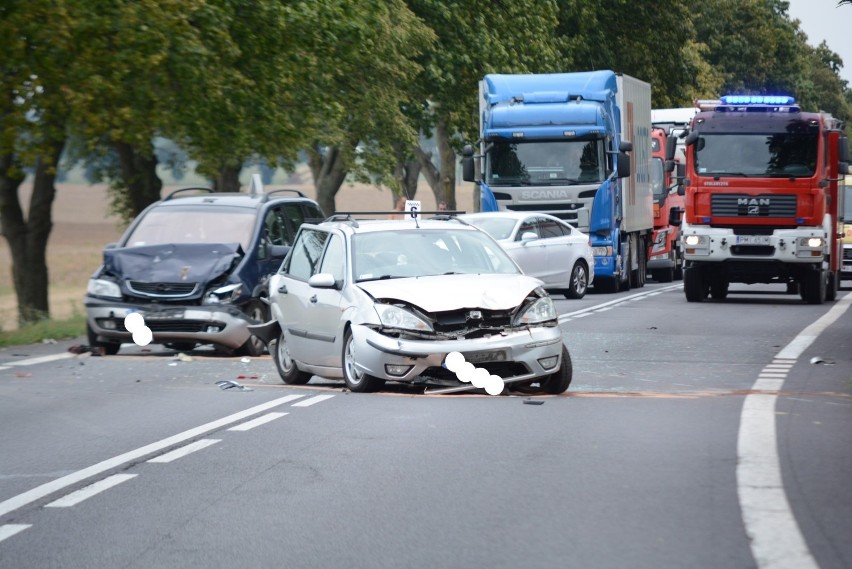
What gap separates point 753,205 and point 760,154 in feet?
2.77

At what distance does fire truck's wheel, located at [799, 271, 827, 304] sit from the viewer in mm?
28344

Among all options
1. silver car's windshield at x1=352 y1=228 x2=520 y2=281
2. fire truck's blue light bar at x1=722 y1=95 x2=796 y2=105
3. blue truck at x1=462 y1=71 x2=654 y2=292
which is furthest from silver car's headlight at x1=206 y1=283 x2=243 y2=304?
blue truck at x1=462 y1=71 x2=654 y2=292

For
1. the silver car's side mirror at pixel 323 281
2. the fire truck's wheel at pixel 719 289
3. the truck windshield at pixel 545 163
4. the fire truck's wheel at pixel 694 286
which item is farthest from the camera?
the truck windshield at pixel 545 163

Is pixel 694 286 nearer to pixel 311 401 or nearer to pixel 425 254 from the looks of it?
pixel 425 254

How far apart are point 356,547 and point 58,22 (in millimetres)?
17511

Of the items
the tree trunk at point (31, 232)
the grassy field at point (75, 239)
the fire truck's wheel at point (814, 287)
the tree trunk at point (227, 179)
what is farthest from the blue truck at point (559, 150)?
the tree trunk at point (227, 179)

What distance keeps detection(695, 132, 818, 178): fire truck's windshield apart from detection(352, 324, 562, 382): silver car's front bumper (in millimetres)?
15279

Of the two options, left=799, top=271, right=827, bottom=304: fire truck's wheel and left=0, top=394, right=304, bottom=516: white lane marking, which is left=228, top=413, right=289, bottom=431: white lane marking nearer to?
left=0, top=394, right=304, bottom=516: white lane marking

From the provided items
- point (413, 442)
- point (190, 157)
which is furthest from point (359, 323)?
point (190, 157)

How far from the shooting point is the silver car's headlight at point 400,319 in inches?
503

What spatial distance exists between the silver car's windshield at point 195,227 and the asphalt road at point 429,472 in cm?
308

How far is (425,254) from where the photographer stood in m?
14.0

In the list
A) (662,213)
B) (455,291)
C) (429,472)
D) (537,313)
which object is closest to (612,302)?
(662,213)

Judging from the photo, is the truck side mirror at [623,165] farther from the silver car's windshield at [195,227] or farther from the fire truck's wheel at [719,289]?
the silver car's windshield at [195,227]
